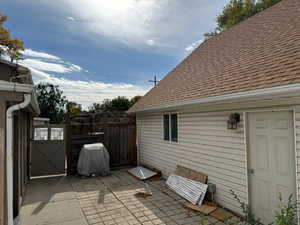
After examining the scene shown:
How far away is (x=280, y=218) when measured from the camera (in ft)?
8.48

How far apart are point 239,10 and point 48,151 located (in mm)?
13828

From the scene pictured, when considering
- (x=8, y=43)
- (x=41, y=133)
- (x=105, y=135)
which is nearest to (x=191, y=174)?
(x=105, y=135)

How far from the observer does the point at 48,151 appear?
7.27 meters

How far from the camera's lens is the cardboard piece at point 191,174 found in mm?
4750

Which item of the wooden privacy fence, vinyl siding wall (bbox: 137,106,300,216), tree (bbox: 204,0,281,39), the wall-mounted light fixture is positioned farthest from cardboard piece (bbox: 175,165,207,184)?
tree (bbox: 204,0,281,39)

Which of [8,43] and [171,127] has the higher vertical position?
[8,43]

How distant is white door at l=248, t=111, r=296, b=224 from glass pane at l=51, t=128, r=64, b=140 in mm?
6614

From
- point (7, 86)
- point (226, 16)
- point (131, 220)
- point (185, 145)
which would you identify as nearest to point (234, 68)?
point (185, 145)

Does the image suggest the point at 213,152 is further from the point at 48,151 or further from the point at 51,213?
the point at 48,151

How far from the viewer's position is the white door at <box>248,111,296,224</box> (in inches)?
118

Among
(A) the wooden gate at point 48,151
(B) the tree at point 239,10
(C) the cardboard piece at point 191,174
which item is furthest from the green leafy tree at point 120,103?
(C) the cardboard piece at point 191,174

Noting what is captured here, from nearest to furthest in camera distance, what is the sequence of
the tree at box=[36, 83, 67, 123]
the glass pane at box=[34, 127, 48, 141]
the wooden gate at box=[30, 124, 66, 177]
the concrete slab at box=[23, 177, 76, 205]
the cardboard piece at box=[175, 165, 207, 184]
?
the cardboard piece at box=[175, 165, 207, 184] < the concrete slab at box=[23, 177, 76, 205] < the wooden gate at box=[30, 124, 66, 177] < the glass pane at box=[34, 127, 48, 141] < the tree at box=[36, 83, 67, 123]

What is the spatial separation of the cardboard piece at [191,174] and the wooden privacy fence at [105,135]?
3.32m

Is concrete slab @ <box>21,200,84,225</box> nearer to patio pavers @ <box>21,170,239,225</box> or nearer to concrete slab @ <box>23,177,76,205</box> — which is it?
patio pavers @ <box>21,170,239,225</box>
